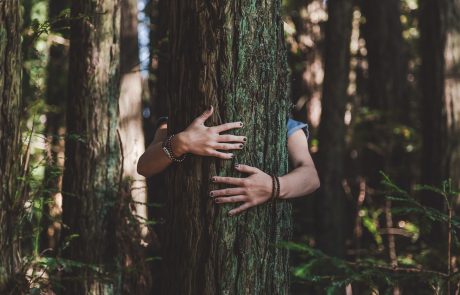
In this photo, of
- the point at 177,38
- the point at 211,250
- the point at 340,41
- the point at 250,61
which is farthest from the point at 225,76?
the point at 340,41

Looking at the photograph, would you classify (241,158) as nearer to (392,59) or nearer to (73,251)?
(73,251)

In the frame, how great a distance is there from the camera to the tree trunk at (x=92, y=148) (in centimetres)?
534

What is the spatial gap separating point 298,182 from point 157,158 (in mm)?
807

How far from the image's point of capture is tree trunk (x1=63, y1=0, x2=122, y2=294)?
5336mm

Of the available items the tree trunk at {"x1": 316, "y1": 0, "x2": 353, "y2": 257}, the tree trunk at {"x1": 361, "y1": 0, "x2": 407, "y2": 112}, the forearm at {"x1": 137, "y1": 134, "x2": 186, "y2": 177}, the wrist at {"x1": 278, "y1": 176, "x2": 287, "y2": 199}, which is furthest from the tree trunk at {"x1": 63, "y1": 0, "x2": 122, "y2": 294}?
the tree trunk at {"x1": 361, "y1": 0, "x2": 407, "y2": 112}

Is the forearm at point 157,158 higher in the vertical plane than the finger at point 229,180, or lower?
higher

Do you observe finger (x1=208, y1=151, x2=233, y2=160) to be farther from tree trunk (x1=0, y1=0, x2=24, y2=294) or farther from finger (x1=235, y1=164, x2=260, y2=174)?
tree trunk (x1=0, y1=0, x2=24, y2=294)

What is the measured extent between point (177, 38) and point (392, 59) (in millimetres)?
9746

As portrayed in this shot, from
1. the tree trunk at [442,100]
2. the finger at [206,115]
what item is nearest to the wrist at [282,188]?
the finger at [206,115]

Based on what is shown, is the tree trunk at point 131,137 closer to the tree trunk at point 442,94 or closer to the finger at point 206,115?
the finger at point 206,115

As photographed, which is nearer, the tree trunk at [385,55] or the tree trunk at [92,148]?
the tree trunk at [92,148]

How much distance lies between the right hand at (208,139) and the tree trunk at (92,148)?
2.60 meters

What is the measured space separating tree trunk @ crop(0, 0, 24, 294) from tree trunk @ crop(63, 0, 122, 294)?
2.51 metres

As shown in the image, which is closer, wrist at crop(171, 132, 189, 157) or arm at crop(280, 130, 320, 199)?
wrist at crop(171, 132, 189, 157)
